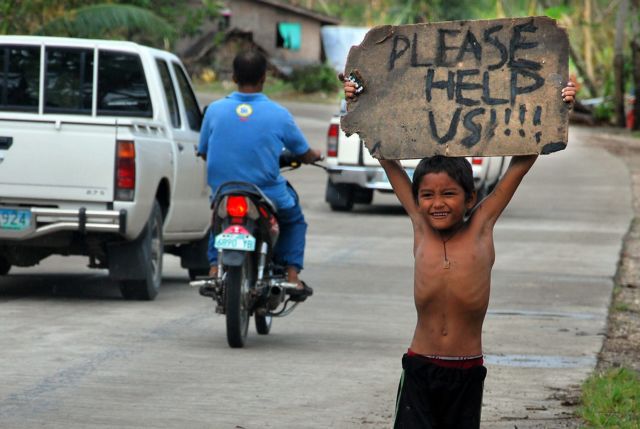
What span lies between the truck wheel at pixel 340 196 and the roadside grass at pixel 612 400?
1417cm

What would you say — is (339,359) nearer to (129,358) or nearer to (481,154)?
(129,358)

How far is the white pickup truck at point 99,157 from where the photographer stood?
11.1 meters

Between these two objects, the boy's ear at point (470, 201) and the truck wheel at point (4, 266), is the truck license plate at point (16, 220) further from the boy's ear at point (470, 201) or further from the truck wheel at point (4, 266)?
the boy's ear at point (470, 201)

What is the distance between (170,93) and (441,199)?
780cm

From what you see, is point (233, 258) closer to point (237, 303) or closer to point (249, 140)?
point (237, 303)

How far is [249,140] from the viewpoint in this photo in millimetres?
9555

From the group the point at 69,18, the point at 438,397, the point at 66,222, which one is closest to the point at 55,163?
the point at 66,222

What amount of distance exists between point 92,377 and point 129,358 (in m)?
0.71

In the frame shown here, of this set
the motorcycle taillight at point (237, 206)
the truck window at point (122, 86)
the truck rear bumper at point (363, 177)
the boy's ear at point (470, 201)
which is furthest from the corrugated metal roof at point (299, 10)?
the boy's ear at point (470, 201)

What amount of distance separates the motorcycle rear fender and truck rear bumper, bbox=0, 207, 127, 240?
213 cm

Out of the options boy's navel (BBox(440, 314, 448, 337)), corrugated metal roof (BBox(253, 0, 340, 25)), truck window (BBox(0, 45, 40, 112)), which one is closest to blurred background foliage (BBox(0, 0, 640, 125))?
boy's navel (BBox(440, 314, 448, 337))

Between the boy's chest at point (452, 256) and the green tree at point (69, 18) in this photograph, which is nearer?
the boy's chest at point (452, 256)

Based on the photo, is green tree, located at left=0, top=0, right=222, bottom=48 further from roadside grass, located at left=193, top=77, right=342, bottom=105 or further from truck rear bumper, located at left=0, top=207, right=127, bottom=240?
roadside grass, located at left=193, top=77, right=342, bottom=105

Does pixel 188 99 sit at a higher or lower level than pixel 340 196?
higher
